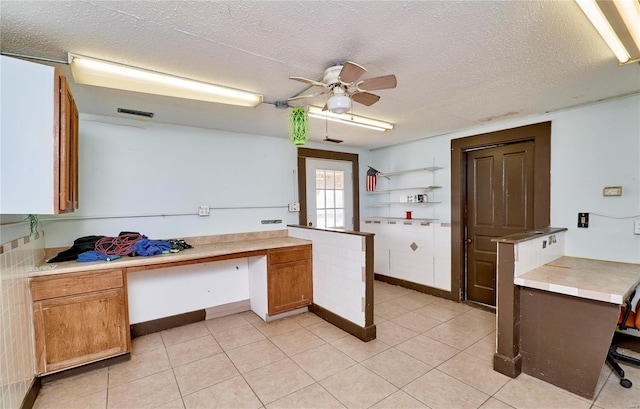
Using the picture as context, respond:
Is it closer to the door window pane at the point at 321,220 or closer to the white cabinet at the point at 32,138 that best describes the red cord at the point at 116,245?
the white cabinet at the point at 32,138

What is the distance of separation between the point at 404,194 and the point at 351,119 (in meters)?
1.93

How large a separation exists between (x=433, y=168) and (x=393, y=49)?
268cm

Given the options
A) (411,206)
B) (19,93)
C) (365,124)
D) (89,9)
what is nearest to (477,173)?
(411,206)

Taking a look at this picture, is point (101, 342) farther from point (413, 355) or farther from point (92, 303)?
point (413, 355)

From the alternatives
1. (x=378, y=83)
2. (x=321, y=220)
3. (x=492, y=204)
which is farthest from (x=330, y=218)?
(x=378, y=83)

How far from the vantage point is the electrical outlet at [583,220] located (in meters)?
2.81

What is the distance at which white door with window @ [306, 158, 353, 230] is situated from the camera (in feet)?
14.4

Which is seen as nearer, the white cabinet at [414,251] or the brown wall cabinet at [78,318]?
the brown wall cabinet at [78,318]

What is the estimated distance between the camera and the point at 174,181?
10.7 feet

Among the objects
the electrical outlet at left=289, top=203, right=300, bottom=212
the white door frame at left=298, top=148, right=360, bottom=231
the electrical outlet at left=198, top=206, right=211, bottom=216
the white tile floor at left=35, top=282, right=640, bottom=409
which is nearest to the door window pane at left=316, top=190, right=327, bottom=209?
the white door frame at left=298, top=148, right=360, bottom=231

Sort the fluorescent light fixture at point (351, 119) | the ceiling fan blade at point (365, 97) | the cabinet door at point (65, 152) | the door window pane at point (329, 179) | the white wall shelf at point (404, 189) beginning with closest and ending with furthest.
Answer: the cabinet door at point (65, 152) < the ceiling fan blade at point (365, 97) < the fluorescent light fixture at point (351, 119) < the white wall shelf at point (404, 189) < the door window pane at point (329, 179)

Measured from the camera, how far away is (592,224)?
2.78 metres

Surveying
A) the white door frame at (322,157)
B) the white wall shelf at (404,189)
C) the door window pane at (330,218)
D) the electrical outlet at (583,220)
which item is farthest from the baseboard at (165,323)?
the electrical outlet at (583,220)

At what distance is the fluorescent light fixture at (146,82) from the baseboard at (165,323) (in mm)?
2351
